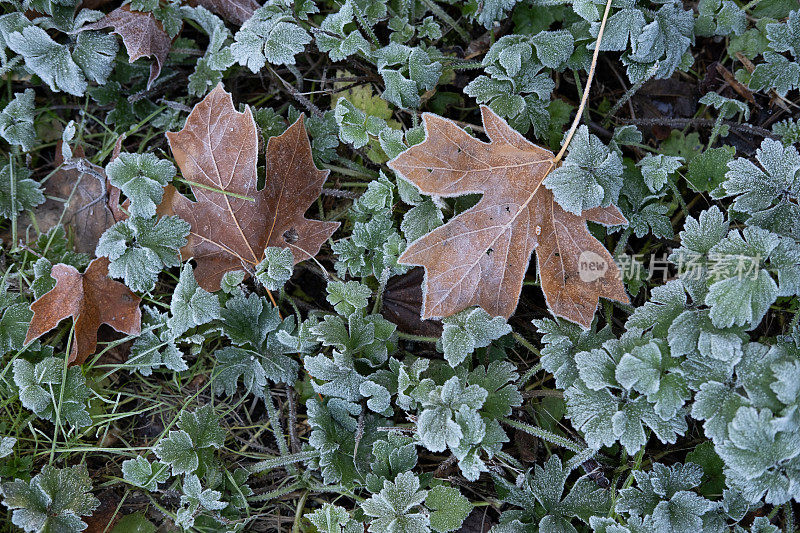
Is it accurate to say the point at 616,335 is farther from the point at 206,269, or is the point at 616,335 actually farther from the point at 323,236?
the point at 206,269

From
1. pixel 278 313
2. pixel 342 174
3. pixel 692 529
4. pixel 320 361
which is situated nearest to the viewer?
pixel 692 529

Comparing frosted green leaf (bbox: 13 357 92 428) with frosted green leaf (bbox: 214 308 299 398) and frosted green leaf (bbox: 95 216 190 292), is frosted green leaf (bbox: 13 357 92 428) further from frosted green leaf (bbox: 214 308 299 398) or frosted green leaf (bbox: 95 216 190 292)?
frosted green leaf (bbox: 214 308 299 398)

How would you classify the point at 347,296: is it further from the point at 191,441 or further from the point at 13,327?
the point at 13,327

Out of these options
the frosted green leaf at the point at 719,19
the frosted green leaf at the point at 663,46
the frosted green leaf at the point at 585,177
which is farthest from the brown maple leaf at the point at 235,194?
the frosted green leaf at the point at 719,19

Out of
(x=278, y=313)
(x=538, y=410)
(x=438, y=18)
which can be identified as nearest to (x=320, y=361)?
(x=278, y=313)

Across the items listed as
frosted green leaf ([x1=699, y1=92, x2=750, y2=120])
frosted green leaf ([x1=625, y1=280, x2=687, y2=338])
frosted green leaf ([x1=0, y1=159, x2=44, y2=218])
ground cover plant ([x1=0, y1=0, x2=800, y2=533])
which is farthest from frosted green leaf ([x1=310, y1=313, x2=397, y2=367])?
frosted green leaf ([x1=699, y1=92, x2=750, y2=120])

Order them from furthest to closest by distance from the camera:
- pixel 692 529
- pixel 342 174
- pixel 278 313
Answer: pixel 342 174 < pixel 278 313 < pixel 692 529
